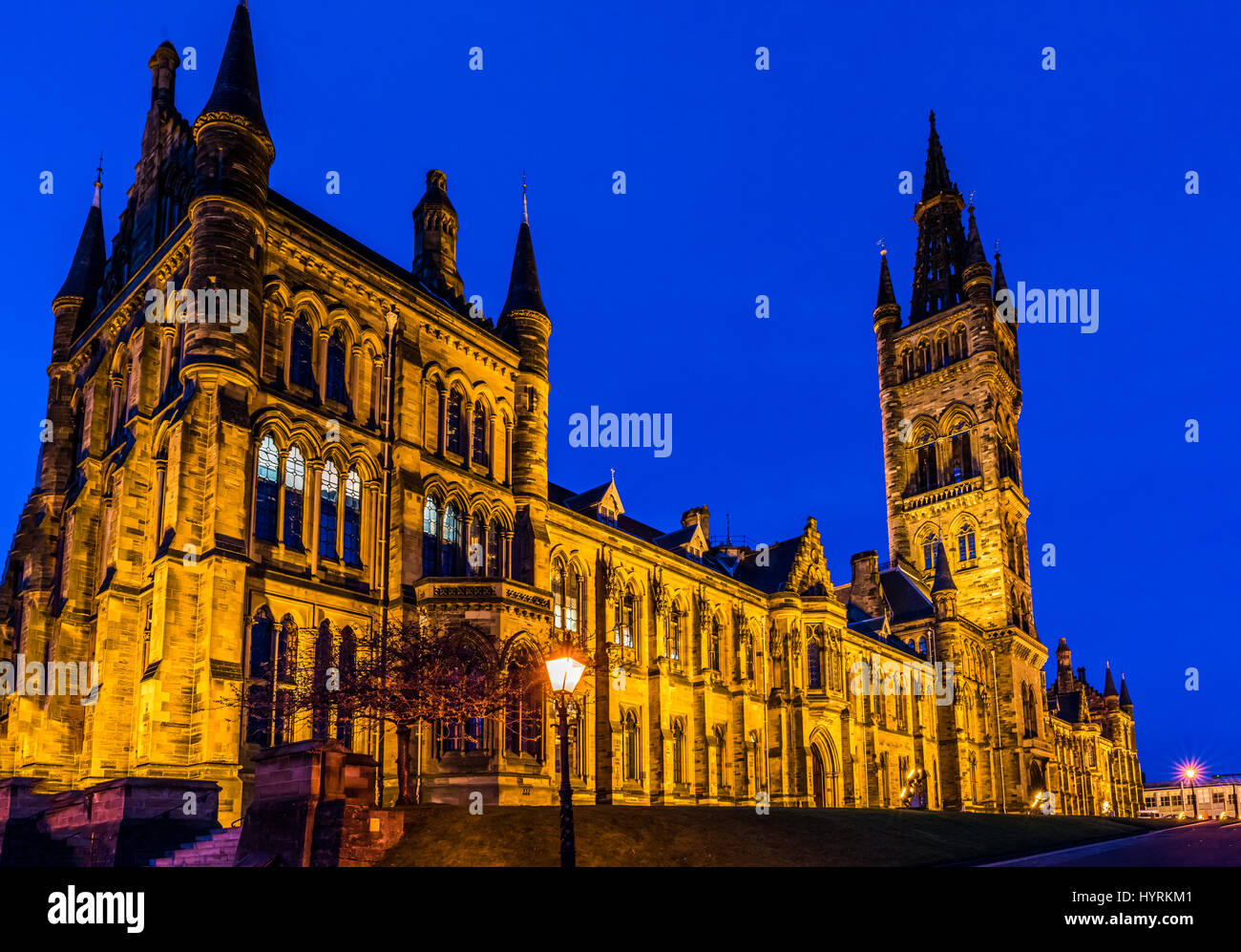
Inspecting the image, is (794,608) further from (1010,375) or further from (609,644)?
(1010,375)

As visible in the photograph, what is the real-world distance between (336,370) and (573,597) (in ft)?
Answer: 53.1

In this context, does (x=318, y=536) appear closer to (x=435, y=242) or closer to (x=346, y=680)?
(x=346, y=680)

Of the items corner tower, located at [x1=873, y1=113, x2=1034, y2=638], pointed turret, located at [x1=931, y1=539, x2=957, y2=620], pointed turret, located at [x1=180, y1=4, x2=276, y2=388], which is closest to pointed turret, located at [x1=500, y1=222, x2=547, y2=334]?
pointed turret, located at [x1=180, y1=4, x2=276, y2=388]

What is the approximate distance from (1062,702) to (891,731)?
68.5 m

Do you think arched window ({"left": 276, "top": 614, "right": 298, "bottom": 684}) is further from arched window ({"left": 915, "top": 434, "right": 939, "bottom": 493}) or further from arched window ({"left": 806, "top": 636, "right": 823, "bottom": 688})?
arched window ({"left": 915, "top": 434, "right": 939, "bottom": 493})

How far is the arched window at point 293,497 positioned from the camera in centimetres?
3197

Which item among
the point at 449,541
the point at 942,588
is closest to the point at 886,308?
the point at 942,588

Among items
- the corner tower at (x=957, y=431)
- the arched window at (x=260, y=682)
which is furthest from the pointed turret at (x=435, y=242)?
the corner tower at (x=957, y=431)

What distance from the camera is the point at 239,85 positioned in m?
33.2

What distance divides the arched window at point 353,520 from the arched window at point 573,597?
13.5 meters

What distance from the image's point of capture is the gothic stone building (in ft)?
97.0

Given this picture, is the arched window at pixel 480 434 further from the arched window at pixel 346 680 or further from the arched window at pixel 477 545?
the arched window at pixel 346 680

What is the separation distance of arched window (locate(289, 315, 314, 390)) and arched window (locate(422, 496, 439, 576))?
587 cm
